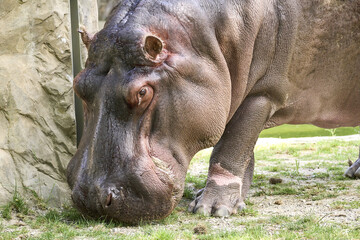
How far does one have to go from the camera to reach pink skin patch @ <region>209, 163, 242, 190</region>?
4477 mm

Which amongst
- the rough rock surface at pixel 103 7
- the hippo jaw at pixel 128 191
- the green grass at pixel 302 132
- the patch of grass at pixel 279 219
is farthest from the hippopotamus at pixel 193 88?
the green grass at pixel 302 132

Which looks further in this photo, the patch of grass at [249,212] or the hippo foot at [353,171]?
the hippo foot at [353,171]

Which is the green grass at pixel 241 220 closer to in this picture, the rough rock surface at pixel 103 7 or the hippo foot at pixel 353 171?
the hippo foot at pixel 353 171

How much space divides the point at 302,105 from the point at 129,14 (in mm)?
1830

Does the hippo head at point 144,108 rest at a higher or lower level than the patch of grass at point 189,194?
higher

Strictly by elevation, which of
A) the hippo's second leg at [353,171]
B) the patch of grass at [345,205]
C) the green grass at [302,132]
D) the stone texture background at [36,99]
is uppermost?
the stone texture background at [36,99]

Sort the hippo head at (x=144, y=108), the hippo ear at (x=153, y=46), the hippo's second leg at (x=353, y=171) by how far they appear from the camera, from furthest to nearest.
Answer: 1. the hippo's second leg at (x=353, y=171)
2. the hippo ear at (x=153, y=46)
3. the hippo head at (x=144, y=108)

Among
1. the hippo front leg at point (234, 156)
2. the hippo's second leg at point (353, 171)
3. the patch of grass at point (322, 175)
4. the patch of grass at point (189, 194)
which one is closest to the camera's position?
the hippo front leg at point (234, 156)

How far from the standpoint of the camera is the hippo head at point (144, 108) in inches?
143

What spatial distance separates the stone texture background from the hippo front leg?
1115mm

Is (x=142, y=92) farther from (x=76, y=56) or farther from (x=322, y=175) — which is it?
(x=322, y=175)

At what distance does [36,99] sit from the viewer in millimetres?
4375

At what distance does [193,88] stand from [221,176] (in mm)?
906

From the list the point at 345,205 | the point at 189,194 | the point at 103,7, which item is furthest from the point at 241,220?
the point at 103,7
